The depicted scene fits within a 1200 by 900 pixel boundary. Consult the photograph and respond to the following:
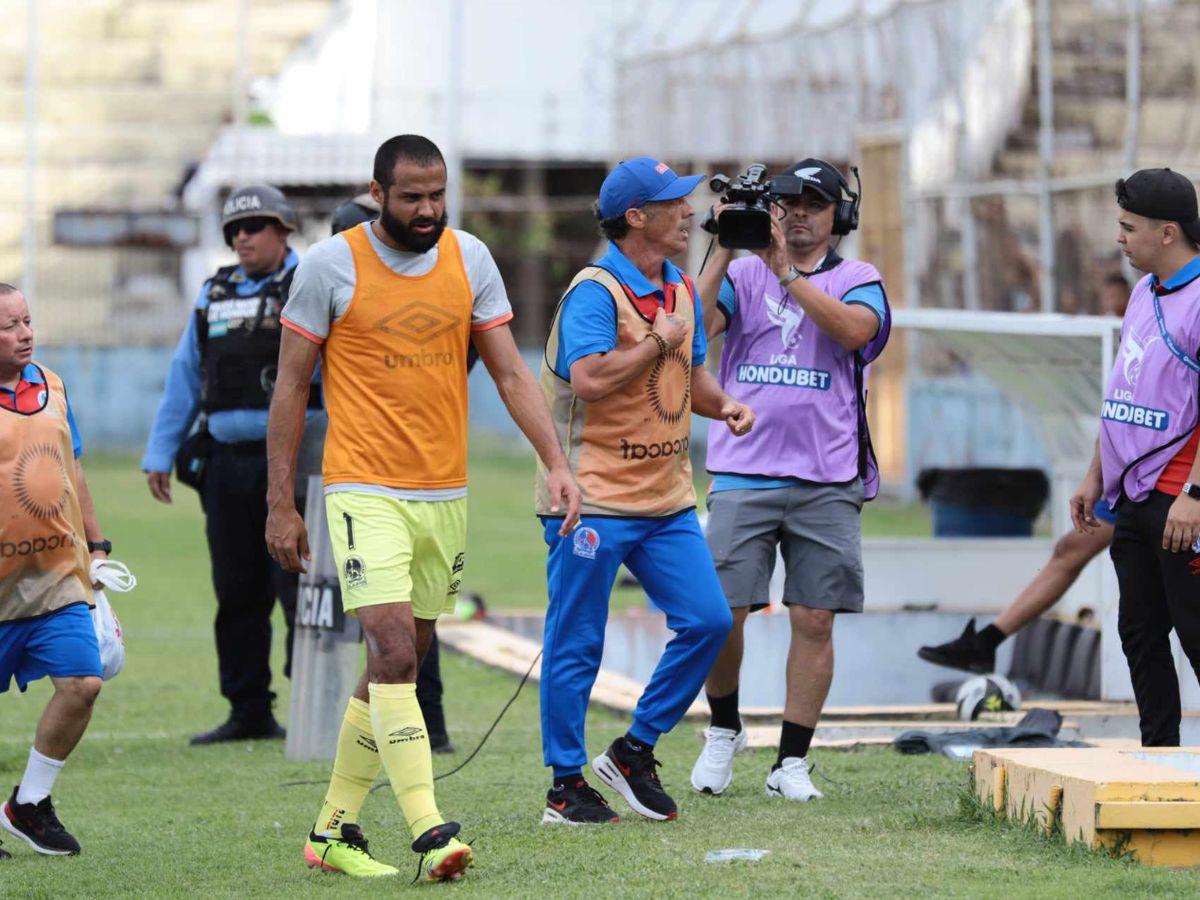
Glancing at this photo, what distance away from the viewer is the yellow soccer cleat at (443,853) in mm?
5793

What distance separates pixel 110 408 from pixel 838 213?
87.0ft

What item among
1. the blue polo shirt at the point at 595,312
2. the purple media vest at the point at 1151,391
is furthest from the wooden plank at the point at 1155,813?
the blue polo shirt at the point at 595,312

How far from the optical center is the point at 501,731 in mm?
9742

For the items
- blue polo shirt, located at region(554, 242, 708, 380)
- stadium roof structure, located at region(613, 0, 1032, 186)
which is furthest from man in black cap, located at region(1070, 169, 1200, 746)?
stadium roof structure, located at region(613, 0, 1032, 186)

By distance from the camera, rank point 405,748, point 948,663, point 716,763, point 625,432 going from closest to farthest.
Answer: point 405,748 → point 625,432 → point 716,763 → point 948,663

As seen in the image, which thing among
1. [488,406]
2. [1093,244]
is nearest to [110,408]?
[488,406]

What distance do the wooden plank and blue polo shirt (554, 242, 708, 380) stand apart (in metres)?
2.06

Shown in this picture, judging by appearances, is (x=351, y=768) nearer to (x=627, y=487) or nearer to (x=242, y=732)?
(x=627, y=487)

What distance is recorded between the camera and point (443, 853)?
19.0 feet

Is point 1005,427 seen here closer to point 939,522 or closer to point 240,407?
point 939,522

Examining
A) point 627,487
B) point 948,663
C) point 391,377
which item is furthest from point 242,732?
point 391,377

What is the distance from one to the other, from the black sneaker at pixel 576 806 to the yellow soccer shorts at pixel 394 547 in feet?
2.85

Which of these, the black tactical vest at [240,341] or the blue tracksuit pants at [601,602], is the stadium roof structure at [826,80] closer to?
the black tactical vest at [240,341]

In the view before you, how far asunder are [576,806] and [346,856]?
91 centimetres
